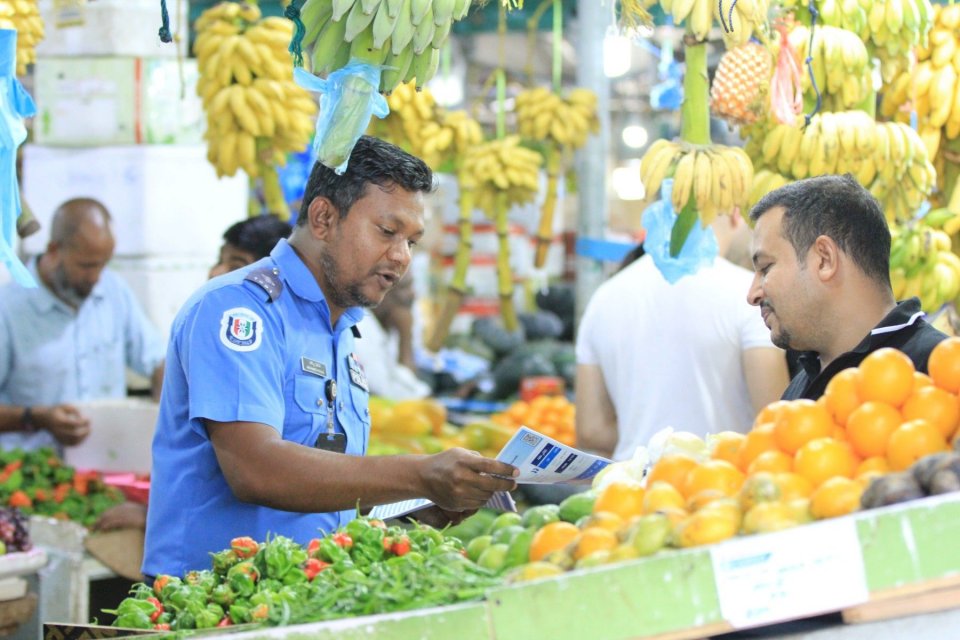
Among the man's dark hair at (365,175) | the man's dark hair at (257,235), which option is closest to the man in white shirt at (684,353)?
the man's dark hair at (257,235)

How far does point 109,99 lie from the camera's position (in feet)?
19.4

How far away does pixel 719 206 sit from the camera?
344 cm

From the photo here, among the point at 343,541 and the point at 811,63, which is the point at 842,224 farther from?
the point at 343,541

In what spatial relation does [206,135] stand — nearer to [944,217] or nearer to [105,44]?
[105,44]

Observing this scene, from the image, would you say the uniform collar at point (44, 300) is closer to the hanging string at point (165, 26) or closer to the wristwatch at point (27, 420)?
the wristwatch at point (27, 420)

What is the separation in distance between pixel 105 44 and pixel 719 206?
3.62m

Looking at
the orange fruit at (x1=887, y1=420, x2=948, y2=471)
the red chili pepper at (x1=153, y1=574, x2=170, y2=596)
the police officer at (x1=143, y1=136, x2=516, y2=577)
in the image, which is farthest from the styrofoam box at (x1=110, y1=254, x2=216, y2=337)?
the orange fruit at (x1=887, y1=420, x2=948, y2=471)

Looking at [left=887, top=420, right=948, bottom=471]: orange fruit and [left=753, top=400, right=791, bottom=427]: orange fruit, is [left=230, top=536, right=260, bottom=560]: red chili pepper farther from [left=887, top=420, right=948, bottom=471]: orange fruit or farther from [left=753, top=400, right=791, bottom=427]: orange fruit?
[left=887, top=420, right=948, bottom=471]: orange fruit

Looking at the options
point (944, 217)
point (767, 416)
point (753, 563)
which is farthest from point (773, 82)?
point (753, 563)

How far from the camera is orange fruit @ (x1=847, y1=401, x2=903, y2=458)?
6.48 feet

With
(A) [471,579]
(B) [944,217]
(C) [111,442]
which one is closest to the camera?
(A) [471,579]

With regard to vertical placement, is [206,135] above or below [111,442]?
above

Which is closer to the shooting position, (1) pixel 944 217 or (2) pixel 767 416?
(2) pixel 767 416

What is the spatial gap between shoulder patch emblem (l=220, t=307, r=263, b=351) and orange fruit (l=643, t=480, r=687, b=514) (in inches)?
44.5
